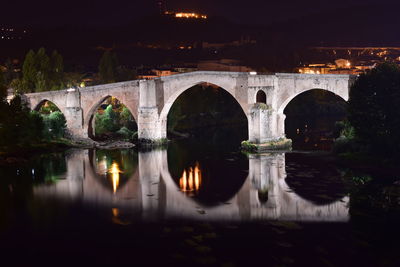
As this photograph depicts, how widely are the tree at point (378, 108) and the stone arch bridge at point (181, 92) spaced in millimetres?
2837

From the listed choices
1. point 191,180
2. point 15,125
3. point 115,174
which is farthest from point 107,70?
point 191,180

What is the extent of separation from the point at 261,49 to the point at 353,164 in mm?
50969

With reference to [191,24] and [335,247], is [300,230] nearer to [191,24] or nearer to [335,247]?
[335,247]

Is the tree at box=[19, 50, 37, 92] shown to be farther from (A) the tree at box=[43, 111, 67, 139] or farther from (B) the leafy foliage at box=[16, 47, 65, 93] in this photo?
(A) the tree at box=[43, 111, 67, 139]

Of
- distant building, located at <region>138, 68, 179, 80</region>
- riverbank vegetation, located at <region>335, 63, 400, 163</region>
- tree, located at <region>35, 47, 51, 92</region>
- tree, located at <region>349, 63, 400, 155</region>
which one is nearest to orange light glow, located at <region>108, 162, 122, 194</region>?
riverbank vegetation, located at <region>335, 63, 400, 163</region>

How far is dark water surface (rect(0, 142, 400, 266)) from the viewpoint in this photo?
1700 centimetres

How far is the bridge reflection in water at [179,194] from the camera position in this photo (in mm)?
21094

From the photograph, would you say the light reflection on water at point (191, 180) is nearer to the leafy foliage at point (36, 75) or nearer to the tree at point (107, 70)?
the leafy foliage at point (36, 75)

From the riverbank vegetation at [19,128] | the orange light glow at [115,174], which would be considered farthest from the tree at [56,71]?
the orange light glow at [115,174]

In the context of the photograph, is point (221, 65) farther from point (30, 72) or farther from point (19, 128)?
point (19, 128)

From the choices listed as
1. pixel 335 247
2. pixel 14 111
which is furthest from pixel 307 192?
pixel 14 111

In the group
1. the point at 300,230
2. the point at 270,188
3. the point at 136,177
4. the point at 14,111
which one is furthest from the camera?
the point at 14,111

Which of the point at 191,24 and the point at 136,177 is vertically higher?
the point at 191,24

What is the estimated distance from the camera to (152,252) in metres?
17.2
